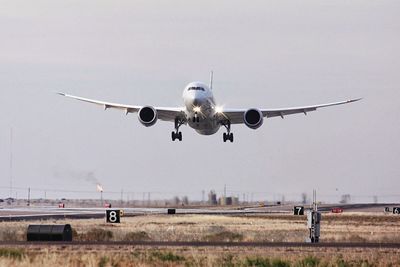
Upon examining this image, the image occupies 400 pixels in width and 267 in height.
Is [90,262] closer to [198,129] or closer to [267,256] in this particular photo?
[267,256]

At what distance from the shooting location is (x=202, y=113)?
242ft

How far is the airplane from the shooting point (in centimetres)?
7325

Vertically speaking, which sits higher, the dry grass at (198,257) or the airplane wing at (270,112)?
the airplane wing at (270,112)

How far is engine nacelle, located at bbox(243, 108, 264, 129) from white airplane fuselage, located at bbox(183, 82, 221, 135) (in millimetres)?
3059

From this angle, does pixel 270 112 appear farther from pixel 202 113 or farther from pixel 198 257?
pixel 198 257

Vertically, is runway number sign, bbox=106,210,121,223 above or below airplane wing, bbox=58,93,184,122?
below

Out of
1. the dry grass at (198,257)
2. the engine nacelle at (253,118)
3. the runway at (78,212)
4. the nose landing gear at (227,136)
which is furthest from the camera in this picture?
the runway at (78,212)

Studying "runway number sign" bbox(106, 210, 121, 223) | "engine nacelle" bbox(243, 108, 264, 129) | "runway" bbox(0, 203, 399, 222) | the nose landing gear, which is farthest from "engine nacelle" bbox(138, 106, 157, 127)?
"runway" bbox(0, 203, 399, 222)

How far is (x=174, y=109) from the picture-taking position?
3029 inches

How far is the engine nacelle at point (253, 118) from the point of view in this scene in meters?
78.1

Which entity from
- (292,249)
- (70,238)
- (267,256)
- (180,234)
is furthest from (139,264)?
(180,234)

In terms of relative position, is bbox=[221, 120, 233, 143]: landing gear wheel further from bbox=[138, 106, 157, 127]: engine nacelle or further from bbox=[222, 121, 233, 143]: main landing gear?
bbox=[138, 106, 157, 127]: engine nacelle

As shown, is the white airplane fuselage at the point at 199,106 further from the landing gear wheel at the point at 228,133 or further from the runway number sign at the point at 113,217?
the runway number sign at the point at 113,217

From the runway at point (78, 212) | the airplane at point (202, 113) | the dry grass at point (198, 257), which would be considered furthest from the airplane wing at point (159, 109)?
the dry grass at point (198, 257)
